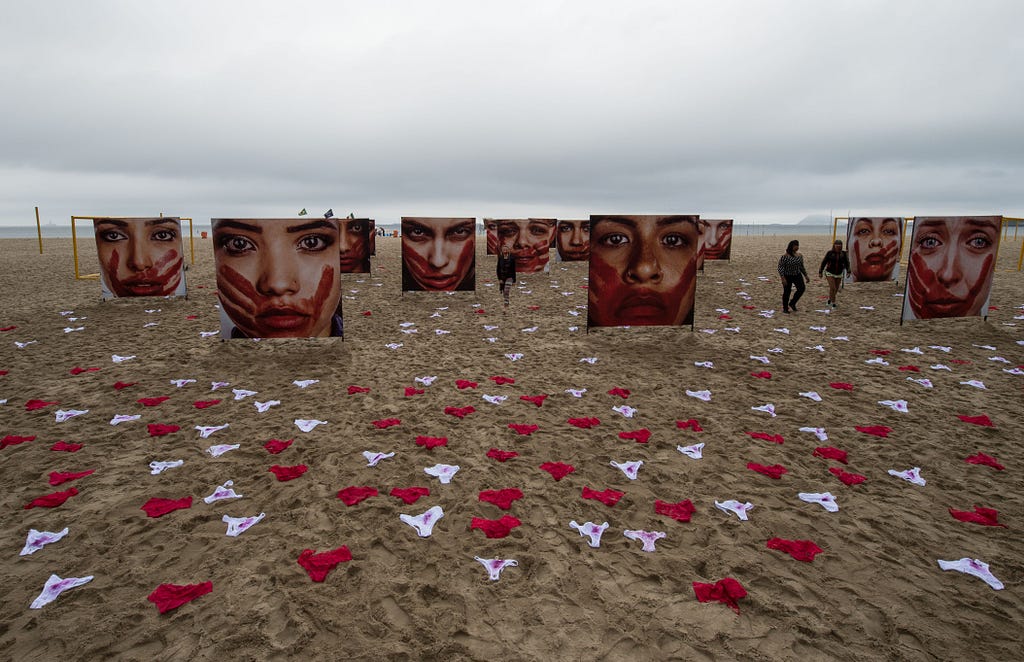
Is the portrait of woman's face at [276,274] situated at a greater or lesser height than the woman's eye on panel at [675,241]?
lesser

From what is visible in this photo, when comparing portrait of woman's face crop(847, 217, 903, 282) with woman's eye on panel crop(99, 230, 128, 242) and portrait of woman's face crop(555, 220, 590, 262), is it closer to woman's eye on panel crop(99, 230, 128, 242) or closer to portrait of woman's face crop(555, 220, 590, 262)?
portrait of woman's face crop(555, 220, 590, 262)

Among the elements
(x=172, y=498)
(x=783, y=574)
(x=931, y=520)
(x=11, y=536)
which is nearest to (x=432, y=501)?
(x=172, y=498)

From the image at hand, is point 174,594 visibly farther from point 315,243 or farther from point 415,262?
point 415,262

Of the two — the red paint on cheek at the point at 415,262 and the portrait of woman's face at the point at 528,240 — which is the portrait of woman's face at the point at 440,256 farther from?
the portrait of woman's face at the point at 528,240

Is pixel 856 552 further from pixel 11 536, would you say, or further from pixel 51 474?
pixel 51 474

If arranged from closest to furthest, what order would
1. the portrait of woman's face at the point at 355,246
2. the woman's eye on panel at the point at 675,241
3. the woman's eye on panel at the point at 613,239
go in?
the woman's eye on panel at the point at 613,239 → the woman's eye on panel at the point at 675,241 → the portrait of woman's face at the point at 355,246

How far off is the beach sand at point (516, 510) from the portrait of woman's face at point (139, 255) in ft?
15.1

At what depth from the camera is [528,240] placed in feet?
66.0

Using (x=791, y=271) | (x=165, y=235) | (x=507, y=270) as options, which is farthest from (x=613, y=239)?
(x=165, y=235)

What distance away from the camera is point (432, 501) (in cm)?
443

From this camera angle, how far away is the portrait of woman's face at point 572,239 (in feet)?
78.3

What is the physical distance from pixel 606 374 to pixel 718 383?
5.56 feet

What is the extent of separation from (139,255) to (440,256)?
7840mm

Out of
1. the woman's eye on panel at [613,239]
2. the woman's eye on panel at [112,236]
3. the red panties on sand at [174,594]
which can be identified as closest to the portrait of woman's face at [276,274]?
the woman's eye on panel at [613,239]
